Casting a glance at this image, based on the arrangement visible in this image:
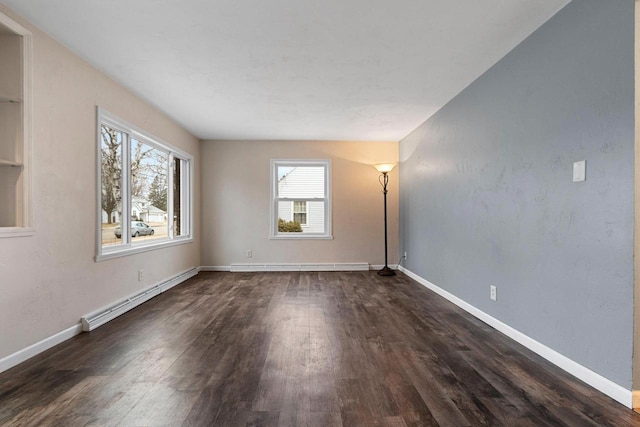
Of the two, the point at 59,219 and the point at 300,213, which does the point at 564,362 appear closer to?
the point at 59,219

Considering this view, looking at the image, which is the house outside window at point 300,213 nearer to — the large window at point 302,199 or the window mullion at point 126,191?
the large window at point 302,199

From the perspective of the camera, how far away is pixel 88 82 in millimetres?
2916

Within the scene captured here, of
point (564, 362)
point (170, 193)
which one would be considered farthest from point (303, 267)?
point (564, 362)

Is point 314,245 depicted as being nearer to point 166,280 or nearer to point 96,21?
point 166,280

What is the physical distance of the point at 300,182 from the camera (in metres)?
5.98

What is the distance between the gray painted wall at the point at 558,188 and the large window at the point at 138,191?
12.0 ft

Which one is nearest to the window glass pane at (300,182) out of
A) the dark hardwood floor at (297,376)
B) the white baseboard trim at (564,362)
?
the dark hardwood floor at (297,376)

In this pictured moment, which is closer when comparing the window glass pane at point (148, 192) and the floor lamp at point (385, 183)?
the window glass pane at point (148, 192)

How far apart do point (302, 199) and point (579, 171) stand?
4.40m

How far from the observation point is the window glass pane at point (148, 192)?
3.92 metres

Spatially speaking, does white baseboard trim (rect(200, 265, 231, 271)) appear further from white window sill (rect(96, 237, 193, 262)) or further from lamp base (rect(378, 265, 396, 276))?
lamp base (rect(378, 265, 396, 276))

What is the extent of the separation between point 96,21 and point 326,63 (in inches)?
68.9

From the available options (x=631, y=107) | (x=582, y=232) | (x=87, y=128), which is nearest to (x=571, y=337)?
(x=582, y=232)

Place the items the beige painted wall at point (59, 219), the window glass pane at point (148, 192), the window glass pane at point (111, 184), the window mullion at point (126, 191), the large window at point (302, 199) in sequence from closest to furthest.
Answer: the beige painted wall at point (59, 219)
the window glass pane at point (111, 184)
the window mullion at point (126, 191)
the window glass pane at point (148, 192)
the large window at point (302, 199)
